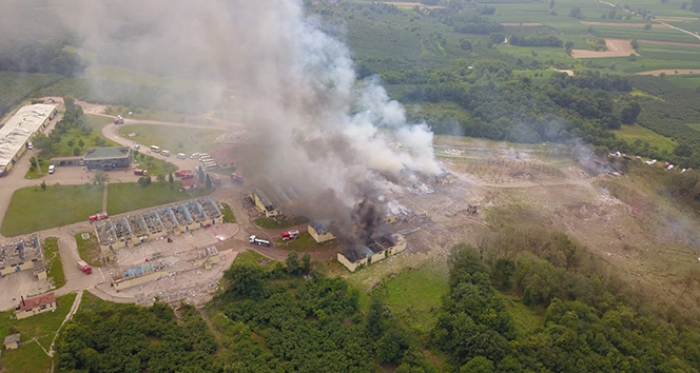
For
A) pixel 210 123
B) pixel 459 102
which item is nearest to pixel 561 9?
pixel 459 102

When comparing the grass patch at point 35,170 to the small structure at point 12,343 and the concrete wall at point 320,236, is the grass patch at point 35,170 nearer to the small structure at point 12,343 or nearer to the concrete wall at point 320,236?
the small structure at point 12,343

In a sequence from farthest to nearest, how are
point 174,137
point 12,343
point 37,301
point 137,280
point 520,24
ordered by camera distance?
point 520,24
point 174,137
point 137,280
point 37,301
point 12,343

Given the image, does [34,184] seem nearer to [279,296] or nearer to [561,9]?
[279,296]

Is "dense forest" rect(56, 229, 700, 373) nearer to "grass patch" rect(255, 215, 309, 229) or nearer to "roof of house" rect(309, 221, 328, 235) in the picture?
"roof of house" rect(309, 221, 328, 235)

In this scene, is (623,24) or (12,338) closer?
(12,338)

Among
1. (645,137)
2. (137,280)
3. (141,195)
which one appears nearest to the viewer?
(137,280)

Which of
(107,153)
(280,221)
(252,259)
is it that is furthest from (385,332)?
(107,153)

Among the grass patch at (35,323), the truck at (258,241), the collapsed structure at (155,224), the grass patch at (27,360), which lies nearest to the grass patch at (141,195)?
the collapsed structure at (155,224)

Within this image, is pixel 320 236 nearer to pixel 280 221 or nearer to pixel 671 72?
pixel 280 221
